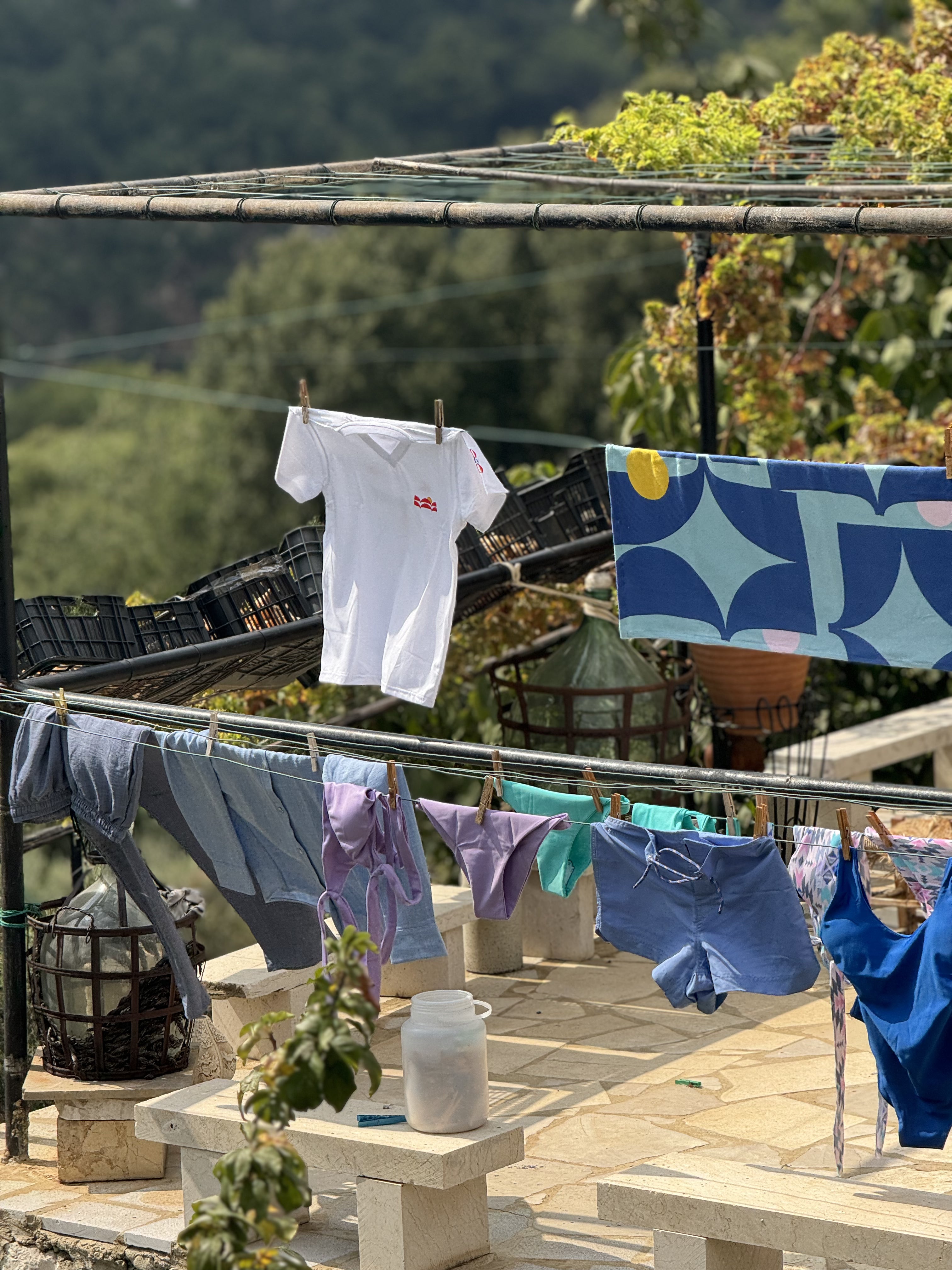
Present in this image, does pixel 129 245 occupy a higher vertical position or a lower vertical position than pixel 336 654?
higher

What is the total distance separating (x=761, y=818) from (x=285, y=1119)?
52.4 inches

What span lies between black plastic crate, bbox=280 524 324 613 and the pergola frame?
3.31ft

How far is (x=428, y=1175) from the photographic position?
3.74 meters

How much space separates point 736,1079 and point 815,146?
12.5 ft

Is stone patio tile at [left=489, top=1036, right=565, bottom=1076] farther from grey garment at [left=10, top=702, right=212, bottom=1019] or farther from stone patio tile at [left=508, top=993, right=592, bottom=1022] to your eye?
grey garment at [left=10, top=702, right=212, bottom=1019]

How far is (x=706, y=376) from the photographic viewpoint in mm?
6715

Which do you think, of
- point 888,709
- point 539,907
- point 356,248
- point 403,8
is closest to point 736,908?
point 539,907

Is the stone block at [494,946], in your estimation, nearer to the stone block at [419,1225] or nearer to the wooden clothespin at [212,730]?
the stone block at [419,1225]

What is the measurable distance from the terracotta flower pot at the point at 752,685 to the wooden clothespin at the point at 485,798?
2.87 meters

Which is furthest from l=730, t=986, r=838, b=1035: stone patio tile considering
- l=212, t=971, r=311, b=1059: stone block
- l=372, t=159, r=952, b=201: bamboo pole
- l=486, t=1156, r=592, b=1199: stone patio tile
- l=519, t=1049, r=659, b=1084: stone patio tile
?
l=372, t=159, r=952, b=201: bamboo pole

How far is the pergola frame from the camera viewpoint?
3.89m

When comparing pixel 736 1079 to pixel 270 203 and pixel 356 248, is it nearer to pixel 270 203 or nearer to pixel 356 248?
pixel 270 203

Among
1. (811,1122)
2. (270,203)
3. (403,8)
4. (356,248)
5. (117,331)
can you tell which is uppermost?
(403,8)

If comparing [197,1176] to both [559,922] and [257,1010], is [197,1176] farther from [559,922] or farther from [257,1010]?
[559,922]
